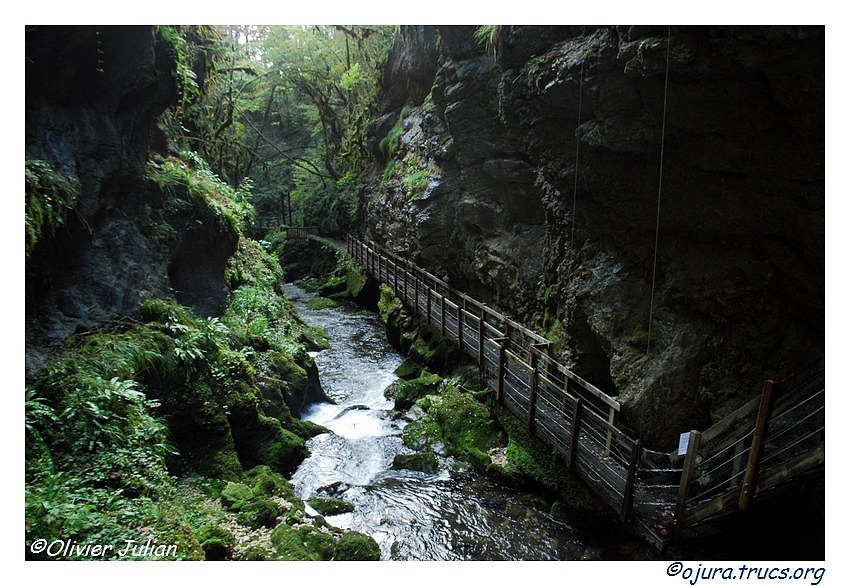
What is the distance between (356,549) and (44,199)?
16.9ft

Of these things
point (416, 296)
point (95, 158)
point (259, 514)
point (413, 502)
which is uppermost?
point (95, 158)

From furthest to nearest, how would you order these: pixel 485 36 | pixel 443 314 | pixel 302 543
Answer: pixel 443 314 → pixel 485 36 → pixel 302 543

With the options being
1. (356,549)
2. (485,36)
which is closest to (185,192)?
(356,549)

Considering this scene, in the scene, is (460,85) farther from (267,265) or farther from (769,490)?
(769,490)

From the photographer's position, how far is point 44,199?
5.16 m

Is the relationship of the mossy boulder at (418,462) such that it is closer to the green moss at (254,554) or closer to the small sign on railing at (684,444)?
the green moss at (254,554)

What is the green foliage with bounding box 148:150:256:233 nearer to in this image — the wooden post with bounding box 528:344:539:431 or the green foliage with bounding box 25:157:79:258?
the green foliage with bounding box 25:157:79:258

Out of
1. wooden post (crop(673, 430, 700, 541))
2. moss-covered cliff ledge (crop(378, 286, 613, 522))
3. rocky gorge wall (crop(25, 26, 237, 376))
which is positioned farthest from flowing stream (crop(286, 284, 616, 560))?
rocky gorge wall (crop(25, 26, 237, 376))

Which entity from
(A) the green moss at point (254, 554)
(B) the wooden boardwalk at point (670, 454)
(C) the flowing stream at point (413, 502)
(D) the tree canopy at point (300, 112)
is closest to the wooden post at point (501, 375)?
(B) the wooden boardwalk at point (670, 454)

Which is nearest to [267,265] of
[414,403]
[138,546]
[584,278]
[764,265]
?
[414,403]

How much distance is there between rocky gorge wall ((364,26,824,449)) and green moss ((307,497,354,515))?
13.3ft

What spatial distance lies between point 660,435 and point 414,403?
487cm

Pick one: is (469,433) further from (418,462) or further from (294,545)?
(294,545)

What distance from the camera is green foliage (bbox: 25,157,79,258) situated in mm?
4859
